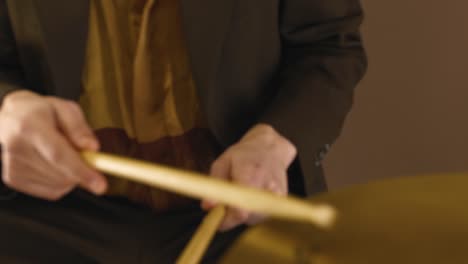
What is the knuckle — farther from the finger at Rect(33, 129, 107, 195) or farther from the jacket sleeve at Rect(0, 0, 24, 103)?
the jacket sleeve at Rect(0, 0, 24, 103)

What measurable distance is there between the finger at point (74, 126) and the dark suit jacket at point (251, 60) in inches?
4.1

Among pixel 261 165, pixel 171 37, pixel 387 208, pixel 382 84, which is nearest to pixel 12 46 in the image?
pixel 171 37

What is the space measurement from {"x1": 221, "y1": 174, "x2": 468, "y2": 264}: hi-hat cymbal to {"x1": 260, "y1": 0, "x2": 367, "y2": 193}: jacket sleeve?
0.15 metres

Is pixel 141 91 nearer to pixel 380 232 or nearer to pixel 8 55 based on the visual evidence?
pixel 8 55

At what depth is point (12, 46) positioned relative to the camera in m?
0.63

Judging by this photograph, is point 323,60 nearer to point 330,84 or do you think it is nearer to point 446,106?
point 330,84

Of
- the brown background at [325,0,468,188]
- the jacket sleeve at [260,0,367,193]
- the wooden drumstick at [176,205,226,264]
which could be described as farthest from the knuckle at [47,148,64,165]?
the brown background at [325,0,468,188]

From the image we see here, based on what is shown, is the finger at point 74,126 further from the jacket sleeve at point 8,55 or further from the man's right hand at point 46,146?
the jacket sleeve at point 8,55

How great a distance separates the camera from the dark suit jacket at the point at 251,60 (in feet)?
1.95

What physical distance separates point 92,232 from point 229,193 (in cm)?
31

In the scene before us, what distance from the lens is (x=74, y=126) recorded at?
1.48 feet

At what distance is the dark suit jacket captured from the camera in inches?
23.4

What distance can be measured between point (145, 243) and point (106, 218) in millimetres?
52

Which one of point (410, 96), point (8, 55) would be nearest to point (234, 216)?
point (8, 55)
